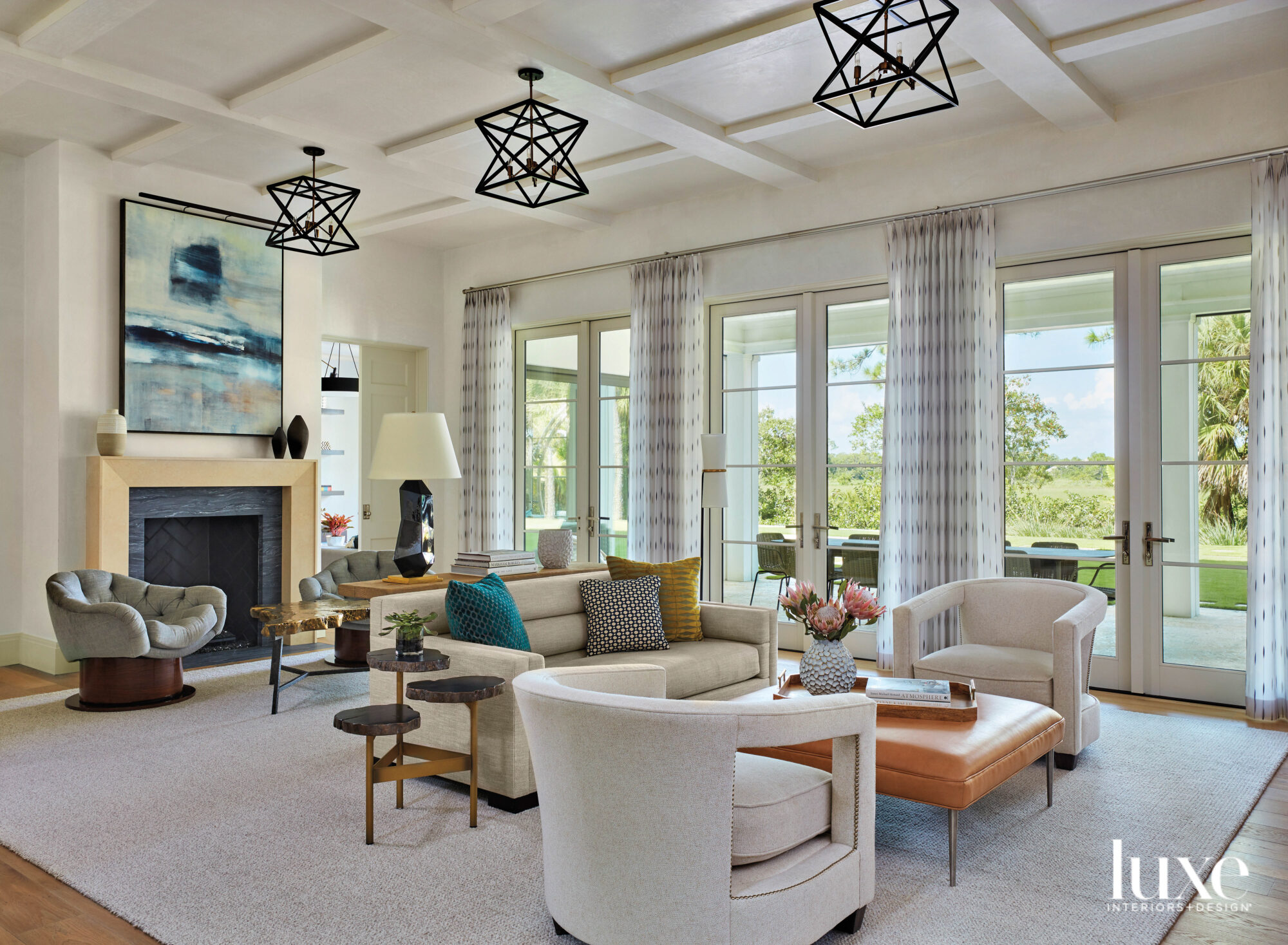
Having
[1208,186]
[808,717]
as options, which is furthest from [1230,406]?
[808,717]

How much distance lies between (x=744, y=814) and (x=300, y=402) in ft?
17.8

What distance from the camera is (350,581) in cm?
593

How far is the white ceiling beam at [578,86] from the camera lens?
3.73 m

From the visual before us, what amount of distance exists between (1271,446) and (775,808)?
3.65 m

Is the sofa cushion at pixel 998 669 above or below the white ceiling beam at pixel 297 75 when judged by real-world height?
below

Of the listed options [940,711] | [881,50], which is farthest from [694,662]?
[881,50]

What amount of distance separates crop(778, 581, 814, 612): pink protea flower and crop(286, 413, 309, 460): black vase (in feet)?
14.2

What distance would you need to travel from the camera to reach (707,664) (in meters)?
4.26

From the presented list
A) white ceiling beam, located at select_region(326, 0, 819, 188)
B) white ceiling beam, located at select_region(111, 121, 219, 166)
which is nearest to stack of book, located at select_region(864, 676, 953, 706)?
white ceiling beam, located at select_region(326, 0, 819, 188)

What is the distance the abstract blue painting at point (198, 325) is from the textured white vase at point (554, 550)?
2.66 meters

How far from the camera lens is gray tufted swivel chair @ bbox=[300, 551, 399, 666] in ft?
17.8

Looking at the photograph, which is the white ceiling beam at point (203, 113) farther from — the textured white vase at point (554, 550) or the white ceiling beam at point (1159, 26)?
the white ceiling beam at point (1159, 26)

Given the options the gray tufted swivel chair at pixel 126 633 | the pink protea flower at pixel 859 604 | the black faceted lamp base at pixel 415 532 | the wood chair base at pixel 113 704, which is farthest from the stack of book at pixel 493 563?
the pink protea flower at pixel 859 604

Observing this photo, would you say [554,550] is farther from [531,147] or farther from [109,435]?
[109,435]
